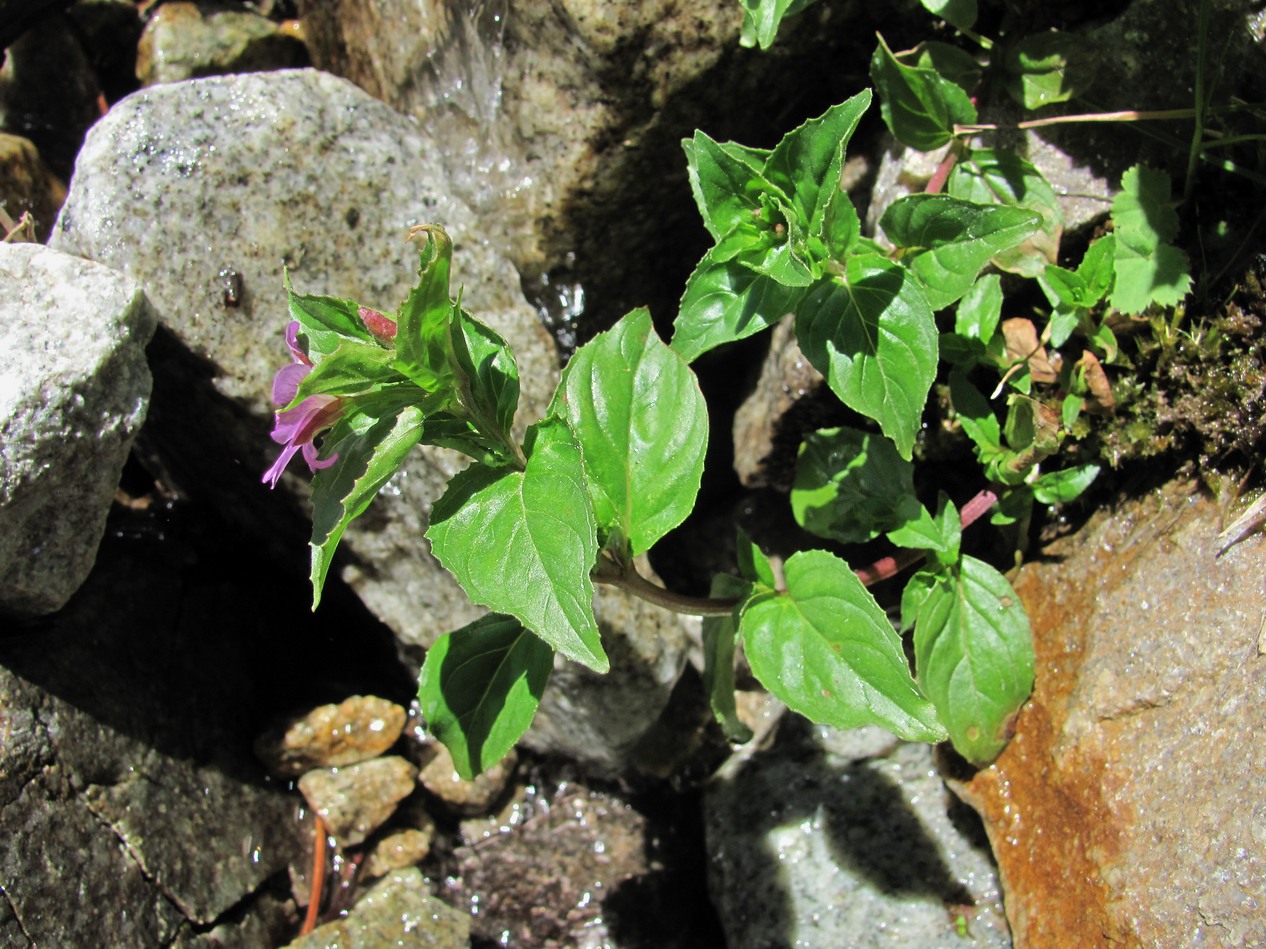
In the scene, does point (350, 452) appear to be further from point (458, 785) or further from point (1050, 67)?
point (1050, 67)

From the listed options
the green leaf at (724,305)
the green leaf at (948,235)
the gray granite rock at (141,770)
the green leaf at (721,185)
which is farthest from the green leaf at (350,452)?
the gray granite rock at (141,770)

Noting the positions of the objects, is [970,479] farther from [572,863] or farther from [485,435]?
[572,863]

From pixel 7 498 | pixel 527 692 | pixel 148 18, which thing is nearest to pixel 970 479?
pixel 527 692

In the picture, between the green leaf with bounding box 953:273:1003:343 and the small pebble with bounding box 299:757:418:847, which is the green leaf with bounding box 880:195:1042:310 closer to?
the green leaf with bounding box 953:273:1003:343

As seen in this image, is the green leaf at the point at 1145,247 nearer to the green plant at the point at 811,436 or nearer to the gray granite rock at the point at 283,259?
the green plant at the point at 811,436

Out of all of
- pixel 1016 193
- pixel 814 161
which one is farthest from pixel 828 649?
pixel 1016 193

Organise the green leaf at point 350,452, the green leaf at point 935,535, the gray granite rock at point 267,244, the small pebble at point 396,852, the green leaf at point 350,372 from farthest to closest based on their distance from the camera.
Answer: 1. the small pebble at point 396,852
2. the gray granite rock at point 267,244
3. the green leaf at point 935,535
4. the green leaf at point 350,452
5. the green leaf at point 350,372
